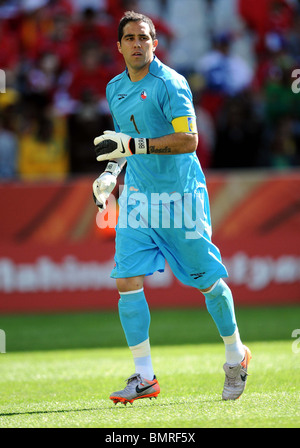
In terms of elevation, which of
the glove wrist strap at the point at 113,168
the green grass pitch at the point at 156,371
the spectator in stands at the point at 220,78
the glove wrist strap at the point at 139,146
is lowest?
the green grass pitch at the point at 156,371

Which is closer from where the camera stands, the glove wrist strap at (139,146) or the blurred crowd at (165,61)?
the glove wrist strap at (139,146)

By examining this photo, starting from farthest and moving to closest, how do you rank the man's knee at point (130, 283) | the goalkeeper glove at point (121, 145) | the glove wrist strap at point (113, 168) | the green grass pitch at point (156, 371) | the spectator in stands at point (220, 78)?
the spectator in stands at point (220, 78)
the glove wrist strap at point (113, 168)
the man's knee at point (130, 283)
the goalkeeper glove at point (121, 145)
the green grass pitch at point (156, 371)

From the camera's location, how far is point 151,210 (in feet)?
18.1

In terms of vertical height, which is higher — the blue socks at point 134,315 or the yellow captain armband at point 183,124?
the yellow captain armband at point 183,124

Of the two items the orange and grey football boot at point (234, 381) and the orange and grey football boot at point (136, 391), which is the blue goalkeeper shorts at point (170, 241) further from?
the orange and grey football boot at point (136, 391)

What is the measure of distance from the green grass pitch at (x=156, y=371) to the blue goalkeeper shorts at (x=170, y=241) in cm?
86

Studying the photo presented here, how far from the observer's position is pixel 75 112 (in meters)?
12.5

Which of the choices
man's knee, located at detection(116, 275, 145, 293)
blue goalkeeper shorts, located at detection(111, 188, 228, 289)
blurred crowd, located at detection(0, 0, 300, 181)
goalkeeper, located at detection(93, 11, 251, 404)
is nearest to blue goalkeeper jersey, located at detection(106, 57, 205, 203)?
goalkeeper, located at detection(93, 11, 251, 404)

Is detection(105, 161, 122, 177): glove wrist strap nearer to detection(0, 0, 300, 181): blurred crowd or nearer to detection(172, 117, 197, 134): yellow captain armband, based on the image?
detection(172, 117, 197, 134): yellow captain armband

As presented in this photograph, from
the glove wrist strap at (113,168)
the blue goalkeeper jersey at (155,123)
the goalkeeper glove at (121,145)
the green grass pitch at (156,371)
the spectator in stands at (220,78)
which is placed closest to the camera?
the green grass pitch at (156,371)

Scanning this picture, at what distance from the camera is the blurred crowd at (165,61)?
12219mm

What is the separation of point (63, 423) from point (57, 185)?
6910 millimetres

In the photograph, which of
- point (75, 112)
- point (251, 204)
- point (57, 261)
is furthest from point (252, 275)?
point (75, 112)

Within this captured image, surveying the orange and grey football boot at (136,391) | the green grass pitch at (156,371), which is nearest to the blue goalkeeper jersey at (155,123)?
the orange and grey football boot at (136,391)
